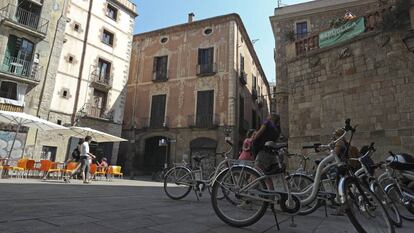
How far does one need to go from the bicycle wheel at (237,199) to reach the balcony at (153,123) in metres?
19.3

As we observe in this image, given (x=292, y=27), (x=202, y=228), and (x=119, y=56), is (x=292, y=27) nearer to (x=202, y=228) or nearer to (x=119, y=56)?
(x=119, y=56)

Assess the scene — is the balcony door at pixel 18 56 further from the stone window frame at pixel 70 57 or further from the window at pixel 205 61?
the window at pixel 205 61

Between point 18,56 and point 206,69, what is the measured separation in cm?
1232

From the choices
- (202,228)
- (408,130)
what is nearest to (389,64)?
(408,130)

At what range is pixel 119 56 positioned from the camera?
77.2ft

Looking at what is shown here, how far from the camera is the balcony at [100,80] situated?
21.1 meters

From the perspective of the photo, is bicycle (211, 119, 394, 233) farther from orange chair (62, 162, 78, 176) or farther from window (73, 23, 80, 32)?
window (73, 23, 80, 32)

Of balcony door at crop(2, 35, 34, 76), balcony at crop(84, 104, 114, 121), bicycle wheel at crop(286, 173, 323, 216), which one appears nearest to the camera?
bicycle wheel at crop(286, 173, 323, 216)

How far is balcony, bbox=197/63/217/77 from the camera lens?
893 inches

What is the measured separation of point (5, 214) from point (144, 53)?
23.8 m

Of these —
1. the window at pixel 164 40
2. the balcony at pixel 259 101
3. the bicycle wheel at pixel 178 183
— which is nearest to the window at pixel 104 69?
the window at pixel 164 40

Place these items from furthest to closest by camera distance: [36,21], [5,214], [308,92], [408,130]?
[36,21] → [308,92] → [408,130] → [5,214]

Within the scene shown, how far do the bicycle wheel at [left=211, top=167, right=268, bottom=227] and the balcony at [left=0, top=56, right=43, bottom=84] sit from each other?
665 inches

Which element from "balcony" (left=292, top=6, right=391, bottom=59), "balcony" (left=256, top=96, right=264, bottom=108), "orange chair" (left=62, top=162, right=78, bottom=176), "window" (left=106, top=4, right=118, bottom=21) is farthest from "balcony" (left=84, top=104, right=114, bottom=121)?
"balcony" (left=256, top=96, right=264, bottom=108)
